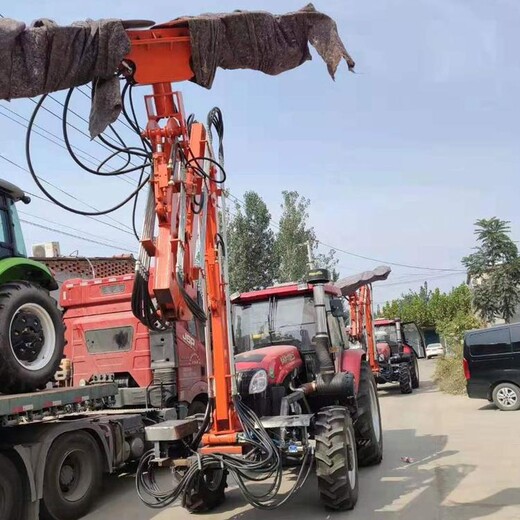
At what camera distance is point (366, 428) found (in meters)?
8.02

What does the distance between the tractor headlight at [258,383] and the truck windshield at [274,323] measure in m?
1.42

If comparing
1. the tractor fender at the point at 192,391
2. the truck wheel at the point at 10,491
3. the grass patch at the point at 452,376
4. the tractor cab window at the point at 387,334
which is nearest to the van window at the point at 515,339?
the grass patch at the point at 452,376

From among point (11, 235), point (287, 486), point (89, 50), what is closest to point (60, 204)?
point (89, 50)

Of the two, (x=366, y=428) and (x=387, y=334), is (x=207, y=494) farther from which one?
(x=387, y=334)

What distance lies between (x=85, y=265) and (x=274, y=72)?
48.5 ft

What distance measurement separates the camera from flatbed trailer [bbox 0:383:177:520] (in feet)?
20.1

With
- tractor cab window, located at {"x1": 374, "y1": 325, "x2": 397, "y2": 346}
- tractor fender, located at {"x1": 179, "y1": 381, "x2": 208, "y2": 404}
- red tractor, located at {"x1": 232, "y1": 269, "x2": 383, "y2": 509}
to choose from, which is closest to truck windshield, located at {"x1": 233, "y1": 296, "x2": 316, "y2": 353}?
red tractor, located at {"x1": 232, "y1": 269, "x2": 383, "y2": 509}

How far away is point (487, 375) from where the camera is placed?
516 inches

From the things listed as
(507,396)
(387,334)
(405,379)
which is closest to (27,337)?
(507,396)

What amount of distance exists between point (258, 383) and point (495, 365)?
26.8 feet

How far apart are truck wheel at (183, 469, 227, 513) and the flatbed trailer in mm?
1480

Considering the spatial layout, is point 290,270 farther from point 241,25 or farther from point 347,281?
point 241,25

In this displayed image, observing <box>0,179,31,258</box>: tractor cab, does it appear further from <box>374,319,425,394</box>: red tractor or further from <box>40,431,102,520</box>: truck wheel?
<box>374,319,425,394</box>: red tractor

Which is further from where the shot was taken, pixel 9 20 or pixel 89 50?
pixel 89 50
